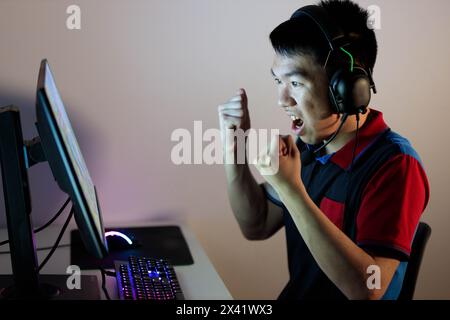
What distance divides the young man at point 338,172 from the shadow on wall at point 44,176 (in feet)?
1.42

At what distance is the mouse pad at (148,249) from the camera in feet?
Result: 4.13

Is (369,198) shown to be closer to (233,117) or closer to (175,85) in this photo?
(233,117)

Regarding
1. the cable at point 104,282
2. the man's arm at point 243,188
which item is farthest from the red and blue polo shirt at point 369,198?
the cable at point 104,282

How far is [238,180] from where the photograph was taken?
1371 millimetres

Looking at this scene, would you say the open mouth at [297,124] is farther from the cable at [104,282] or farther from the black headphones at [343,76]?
the cable at [104,282]

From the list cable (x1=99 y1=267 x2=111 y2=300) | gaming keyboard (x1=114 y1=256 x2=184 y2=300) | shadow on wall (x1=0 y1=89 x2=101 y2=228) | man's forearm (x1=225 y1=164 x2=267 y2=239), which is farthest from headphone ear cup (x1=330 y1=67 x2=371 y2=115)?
shadow on wall (x1=0 y1=89 x2=101 y2=228)

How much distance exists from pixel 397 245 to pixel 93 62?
939 mm

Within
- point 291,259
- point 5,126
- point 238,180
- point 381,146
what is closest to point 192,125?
point 238,180

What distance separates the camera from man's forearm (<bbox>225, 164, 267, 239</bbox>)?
137 centimetres

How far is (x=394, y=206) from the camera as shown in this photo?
1.04 m

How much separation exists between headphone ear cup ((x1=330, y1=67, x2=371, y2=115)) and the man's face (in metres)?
0.07

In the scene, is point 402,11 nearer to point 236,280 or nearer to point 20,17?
point 236,280

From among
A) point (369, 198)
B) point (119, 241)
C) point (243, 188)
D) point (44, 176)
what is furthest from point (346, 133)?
point (44, 176)

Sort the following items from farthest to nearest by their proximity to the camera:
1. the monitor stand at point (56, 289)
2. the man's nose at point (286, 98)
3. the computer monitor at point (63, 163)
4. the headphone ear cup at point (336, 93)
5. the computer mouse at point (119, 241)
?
1. the computer mouse at point (119, 241)
2. the man's nose at point (286, 98)
3. the headphone ear cup at point (336, 93)
4. the monitor stand at point (56, 289)
5. the computer monitor at point (63, 163)
